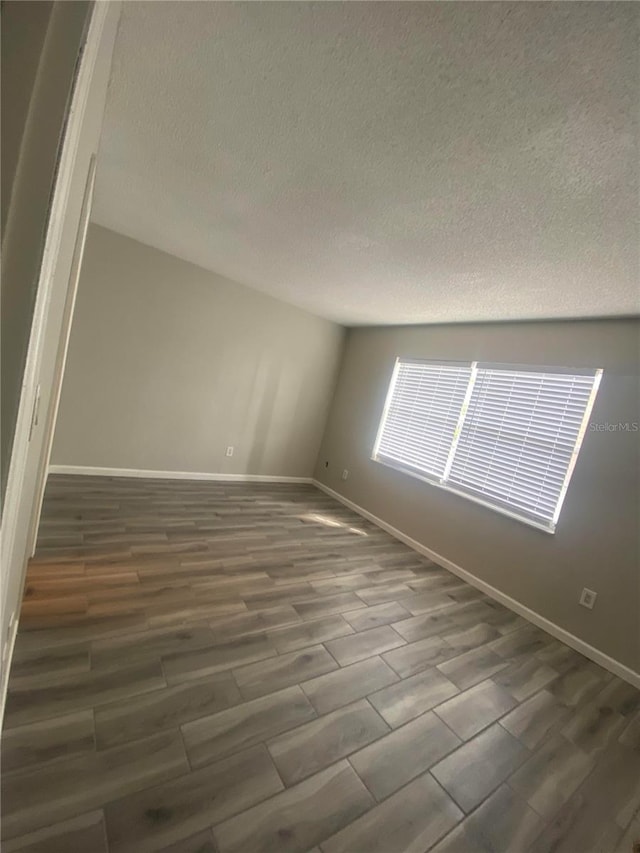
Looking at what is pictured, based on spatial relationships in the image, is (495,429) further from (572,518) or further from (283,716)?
(283,716)

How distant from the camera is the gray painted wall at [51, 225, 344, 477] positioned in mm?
3332

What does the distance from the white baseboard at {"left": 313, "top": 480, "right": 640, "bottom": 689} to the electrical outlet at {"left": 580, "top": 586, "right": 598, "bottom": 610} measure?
241mm

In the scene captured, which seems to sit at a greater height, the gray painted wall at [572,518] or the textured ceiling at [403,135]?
the textured ceiling at [403,135]

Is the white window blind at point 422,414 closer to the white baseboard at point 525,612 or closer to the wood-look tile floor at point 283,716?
the white baseboard at point 525,612

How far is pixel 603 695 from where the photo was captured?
6.64 feet

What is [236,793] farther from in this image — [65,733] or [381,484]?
[381,484]

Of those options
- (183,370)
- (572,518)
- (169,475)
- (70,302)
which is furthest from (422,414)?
(70,302)

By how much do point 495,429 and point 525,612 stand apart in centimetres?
147

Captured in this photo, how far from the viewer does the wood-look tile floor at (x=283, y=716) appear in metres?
1.08

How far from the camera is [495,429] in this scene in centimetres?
312

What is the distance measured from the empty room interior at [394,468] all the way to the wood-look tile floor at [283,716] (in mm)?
12

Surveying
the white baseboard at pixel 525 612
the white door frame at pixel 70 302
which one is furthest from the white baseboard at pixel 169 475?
the white door frame at pixel 70 302

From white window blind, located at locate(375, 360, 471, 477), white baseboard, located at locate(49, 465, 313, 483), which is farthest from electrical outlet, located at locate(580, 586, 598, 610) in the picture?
white baseboard, located at locate(49, 465, 313, 483)

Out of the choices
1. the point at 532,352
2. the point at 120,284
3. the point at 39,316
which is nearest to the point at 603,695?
the point at 532,352
